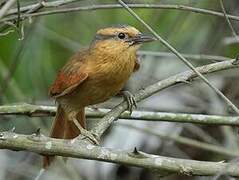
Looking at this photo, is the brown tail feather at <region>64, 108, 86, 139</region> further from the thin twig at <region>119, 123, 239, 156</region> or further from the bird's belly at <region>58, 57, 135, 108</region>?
the thin twig at <region>119, 123, 239, 156</region>

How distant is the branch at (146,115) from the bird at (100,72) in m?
0.07

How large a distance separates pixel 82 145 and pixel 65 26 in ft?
10.4

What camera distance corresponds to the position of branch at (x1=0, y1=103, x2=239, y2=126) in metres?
3.31

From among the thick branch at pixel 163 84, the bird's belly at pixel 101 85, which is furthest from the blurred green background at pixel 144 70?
the thick branch at pixel 163 84

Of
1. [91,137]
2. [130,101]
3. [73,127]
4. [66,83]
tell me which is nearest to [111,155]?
[91,137]

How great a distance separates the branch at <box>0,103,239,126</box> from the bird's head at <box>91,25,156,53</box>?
35 cm

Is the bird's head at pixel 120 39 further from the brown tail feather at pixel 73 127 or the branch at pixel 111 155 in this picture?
the branch at pixel 111 155

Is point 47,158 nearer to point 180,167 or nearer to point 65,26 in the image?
point 180,167

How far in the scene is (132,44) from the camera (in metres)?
3.67

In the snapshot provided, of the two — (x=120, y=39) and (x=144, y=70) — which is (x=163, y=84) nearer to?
(x=120, y=39)

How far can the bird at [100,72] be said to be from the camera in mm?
3629

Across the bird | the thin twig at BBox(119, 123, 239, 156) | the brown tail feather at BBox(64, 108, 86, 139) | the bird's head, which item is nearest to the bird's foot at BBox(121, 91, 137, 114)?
the bird

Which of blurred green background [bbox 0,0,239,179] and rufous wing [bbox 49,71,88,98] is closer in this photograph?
rufous wing [bbox 49,71,88,98]

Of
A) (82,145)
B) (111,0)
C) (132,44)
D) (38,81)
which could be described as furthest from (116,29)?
(38,81)
